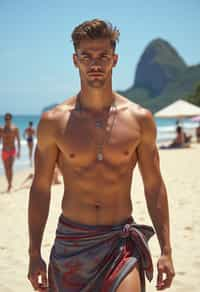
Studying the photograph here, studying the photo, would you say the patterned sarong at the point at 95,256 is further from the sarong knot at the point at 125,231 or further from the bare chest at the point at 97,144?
the bare chest at the point at 97,144

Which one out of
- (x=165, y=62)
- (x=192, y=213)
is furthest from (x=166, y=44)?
(x=192, y=213)

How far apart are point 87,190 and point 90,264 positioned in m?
0.35

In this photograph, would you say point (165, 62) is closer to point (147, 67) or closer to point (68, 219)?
point (147, 67)

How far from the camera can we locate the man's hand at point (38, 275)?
2.20 metres

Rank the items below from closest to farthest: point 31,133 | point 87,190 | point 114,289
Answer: point 114,289 < point 87,190 < point 31,133

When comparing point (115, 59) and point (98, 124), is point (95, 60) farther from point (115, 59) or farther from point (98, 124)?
point (98, 124)

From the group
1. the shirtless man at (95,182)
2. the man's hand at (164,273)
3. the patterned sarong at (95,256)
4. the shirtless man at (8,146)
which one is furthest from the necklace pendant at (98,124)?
the shirtless man at (8,146)

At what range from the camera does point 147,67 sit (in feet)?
515

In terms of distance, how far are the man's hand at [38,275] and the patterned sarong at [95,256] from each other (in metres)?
0.04

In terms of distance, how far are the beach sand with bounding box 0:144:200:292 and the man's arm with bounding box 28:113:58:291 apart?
6.07 feet

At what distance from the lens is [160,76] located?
488ft

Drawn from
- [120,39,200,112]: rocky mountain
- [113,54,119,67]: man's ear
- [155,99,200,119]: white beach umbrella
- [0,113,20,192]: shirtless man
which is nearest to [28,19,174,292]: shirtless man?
[113,54,119,67]: man's ear

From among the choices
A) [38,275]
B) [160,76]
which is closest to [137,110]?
[38,275]

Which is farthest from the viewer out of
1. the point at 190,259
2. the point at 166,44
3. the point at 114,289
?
the point at 166,44
